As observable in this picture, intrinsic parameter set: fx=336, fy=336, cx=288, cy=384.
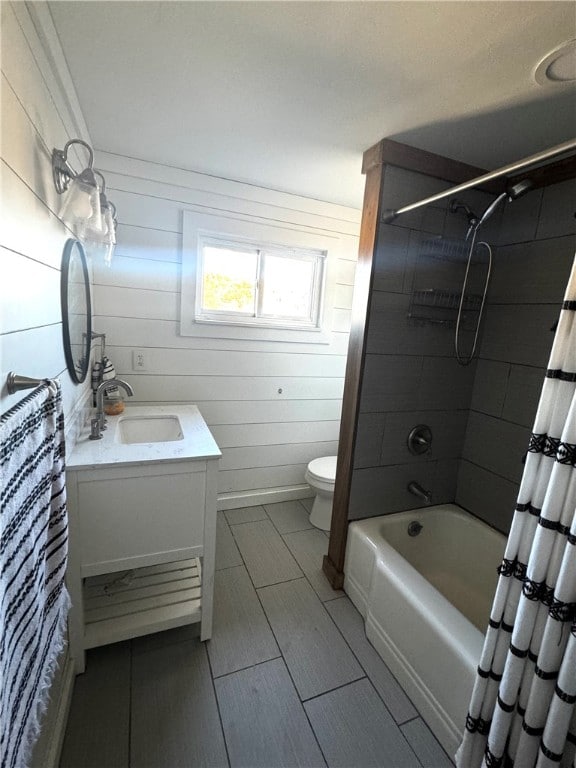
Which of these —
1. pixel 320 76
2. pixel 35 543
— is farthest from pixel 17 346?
pixel 320 76

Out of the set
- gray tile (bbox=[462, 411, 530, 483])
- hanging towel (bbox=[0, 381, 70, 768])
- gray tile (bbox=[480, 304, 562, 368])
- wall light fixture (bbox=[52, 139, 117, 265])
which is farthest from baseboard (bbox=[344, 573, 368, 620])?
wall light fixture (bbox=[52, 139, 117, 265])

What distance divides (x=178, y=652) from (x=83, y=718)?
14.5 inches

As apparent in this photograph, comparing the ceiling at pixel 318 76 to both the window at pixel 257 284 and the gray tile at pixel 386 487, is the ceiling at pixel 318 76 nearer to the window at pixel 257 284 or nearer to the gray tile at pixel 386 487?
the window at pixel 257 284

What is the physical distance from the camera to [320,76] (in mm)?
1142

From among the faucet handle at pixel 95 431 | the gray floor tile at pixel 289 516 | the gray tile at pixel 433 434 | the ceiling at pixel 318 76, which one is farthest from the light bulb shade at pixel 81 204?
the gray floor tile at pixel 289 516

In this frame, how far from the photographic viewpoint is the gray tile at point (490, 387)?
73.1 inches

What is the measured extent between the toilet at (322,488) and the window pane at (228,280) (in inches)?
46.9

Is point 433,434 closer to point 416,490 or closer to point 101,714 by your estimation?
point 416,490

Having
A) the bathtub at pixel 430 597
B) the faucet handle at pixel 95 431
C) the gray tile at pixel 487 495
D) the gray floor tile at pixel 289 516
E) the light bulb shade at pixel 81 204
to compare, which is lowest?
the gray floor tile at pixel 289 516

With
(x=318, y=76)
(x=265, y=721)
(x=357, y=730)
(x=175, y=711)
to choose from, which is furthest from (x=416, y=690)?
(x=318, y=76)

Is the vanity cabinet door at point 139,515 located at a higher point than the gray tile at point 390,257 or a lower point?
lower

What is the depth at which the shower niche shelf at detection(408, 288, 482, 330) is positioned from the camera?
1.71m

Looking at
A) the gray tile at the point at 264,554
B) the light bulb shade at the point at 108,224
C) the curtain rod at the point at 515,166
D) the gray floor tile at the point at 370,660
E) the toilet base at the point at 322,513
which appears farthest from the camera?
→ the toilet base at the point at 322,513

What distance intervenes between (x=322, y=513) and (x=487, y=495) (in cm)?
105
